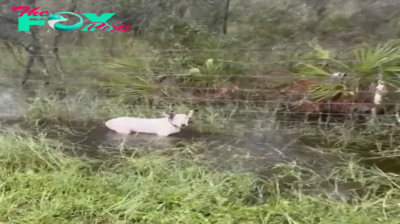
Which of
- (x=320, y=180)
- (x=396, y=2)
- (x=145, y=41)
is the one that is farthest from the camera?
(x=145, y=41)

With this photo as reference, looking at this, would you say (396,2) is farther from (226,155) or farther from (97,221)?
(97,221)

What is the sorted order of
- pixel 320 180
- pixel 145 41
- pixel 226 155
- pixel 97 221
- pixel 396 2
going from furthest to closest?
pixel 145 41 → pixel 396 2 → pixel 226 155 → pixel 320 180 → pixel 97 221

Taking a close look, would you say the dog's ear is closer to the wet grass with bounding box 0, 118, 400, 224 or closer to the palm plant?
the wet grass with bounding box 0, 118, 400, 224

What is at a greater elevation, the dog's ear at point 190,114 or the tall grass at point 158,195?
the dog's ear at point 190,114

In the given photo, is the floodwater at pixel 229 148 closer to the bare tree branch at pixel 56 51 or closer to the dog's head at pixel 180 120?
the dog's head at pixel 180 120

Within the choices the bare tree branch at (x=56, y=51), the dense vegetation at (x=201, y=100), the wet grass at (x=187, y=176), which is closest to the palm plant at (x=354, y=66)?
the dense vegetation at (x=201, y=100)

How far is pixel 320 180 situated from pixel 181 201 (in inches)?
13.3

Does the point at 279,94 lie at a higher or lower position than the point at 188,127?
higher

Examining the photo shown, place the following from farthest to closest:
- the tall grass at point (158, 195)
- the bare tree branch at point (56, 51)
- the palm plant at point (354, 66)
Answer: the bare tree branch at point (56, 51) < the palm plant at point (354, 66) < the tall grass at point (158, 195)

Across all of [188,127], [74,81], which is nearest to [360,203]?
[188,127]

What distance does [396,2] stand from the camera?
51.8 inches

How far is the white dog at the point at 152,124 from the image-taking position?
4.30 ft

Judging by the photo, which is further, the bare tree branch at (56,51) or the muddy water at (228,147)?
the bare tree branch at (56,51)

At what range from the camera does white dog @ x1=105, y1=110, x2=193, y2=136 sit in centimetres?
131
